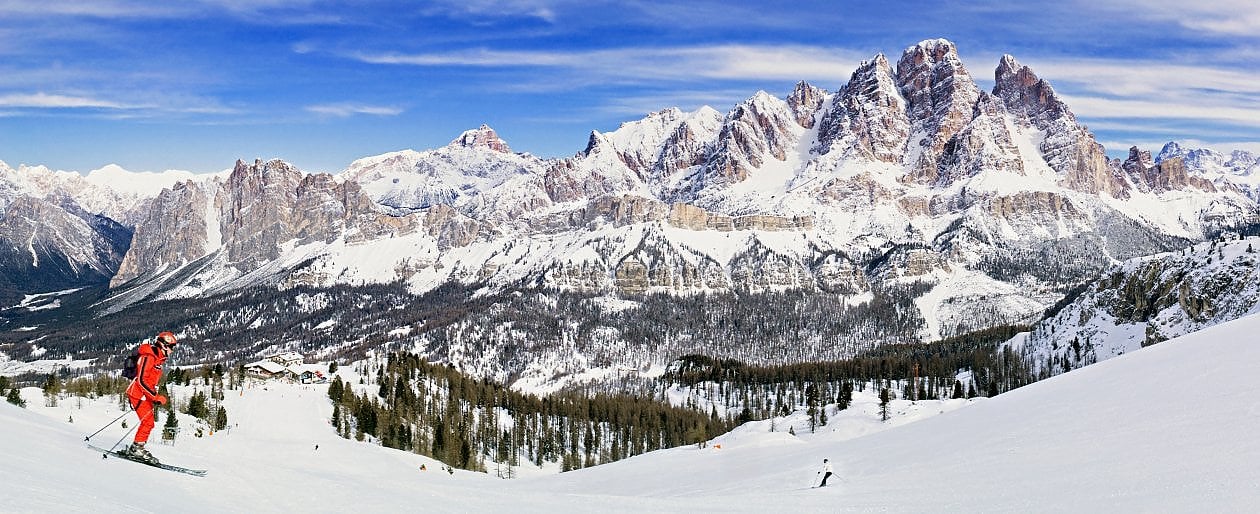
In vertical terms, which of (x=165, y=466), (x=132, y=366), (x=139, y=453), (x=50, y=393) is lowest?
(x=50, y=393)

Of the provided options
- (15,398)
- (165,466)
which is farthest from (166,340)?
(15,398)

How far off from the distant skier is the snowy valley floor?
0.99 m

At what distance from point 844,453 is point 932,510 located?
48.4 feet

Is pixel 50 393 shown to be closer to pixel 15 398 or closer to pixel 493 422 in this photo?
pixel 15 398

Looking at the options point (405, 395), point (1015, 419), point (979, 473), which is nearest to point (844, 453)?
point (1015, 419)

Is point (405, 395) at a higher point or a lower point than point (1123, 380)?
lower

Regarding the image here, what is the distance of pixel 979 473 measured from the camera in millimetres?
18797

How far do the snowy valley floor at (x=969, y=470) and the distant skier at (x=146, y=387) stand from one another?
0.99m

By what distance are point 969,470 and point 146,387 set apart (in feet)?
68.9

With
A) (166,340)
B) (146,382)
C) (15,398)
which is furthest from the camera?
(15,398)

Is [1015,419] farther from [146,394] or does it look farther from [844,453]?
[146,394]

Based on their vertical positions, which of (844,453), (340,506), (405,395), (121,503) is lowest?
(405,395)

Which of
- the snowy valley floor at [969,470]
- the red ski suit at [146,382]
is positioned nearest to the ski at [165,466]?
the snowy valley floor at [969,470]

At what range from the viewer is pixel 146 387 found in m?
20.7
